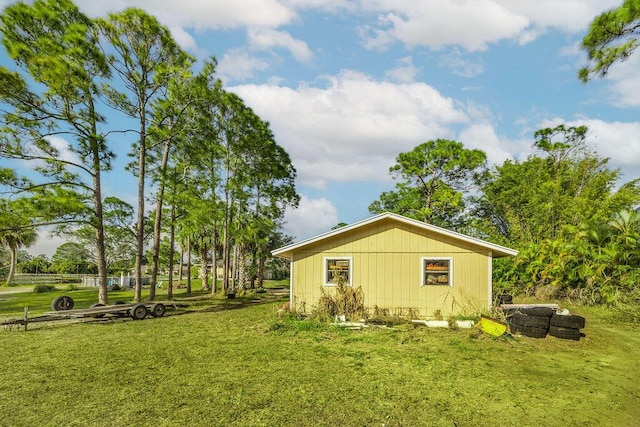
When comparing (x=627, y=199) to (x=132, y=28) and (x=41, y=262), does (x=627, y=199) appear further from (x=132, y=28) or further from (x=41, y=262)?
(x=41, y=262)

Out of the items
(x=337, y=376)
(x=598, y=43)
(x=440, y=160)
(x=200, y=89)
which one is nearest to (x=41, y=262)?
(x=200, y=89)

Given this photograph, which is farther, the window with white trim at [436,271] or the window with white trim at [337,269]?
the window with white trim at [337,269]

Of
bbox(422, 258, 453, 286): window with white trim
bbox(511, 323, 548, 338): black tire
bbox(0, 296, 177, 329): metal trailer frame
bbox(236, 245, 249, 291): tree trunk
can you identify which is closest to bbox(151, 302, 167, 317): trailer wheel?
bbox(0, 296, 177, 329): metal trailer frame

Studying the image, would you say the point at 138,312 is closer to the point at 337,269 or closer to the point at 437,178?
the point at 337,269

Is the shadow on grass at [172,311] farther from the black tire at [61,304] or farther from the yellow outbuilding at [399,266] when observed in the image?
the yellow outbuilding at [399,266]

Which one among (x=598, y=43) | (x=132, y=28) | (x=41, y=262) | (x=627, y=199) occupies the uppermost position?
(x=132, y=28)

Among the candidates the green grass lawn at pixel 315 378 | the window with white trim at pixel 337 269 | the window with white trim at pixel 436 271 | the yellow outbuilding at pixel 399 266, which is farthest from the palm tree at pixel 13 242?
the window with white trim at pixel 436 271

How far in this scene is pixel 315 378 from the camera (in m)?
7.00

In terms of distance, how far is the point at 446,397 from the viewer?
6.11m

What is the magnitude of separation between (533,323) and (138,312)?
47.0 ft

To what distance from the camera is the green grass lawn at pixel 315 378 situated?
17.5 feet

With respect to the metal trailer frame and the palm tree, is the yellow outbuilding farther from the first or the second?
the palm tree

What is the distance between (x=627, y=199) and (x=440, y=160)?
→ 15.5 metres

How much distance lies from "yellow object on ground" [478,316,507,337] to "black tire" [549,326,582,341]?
5.18 feet
